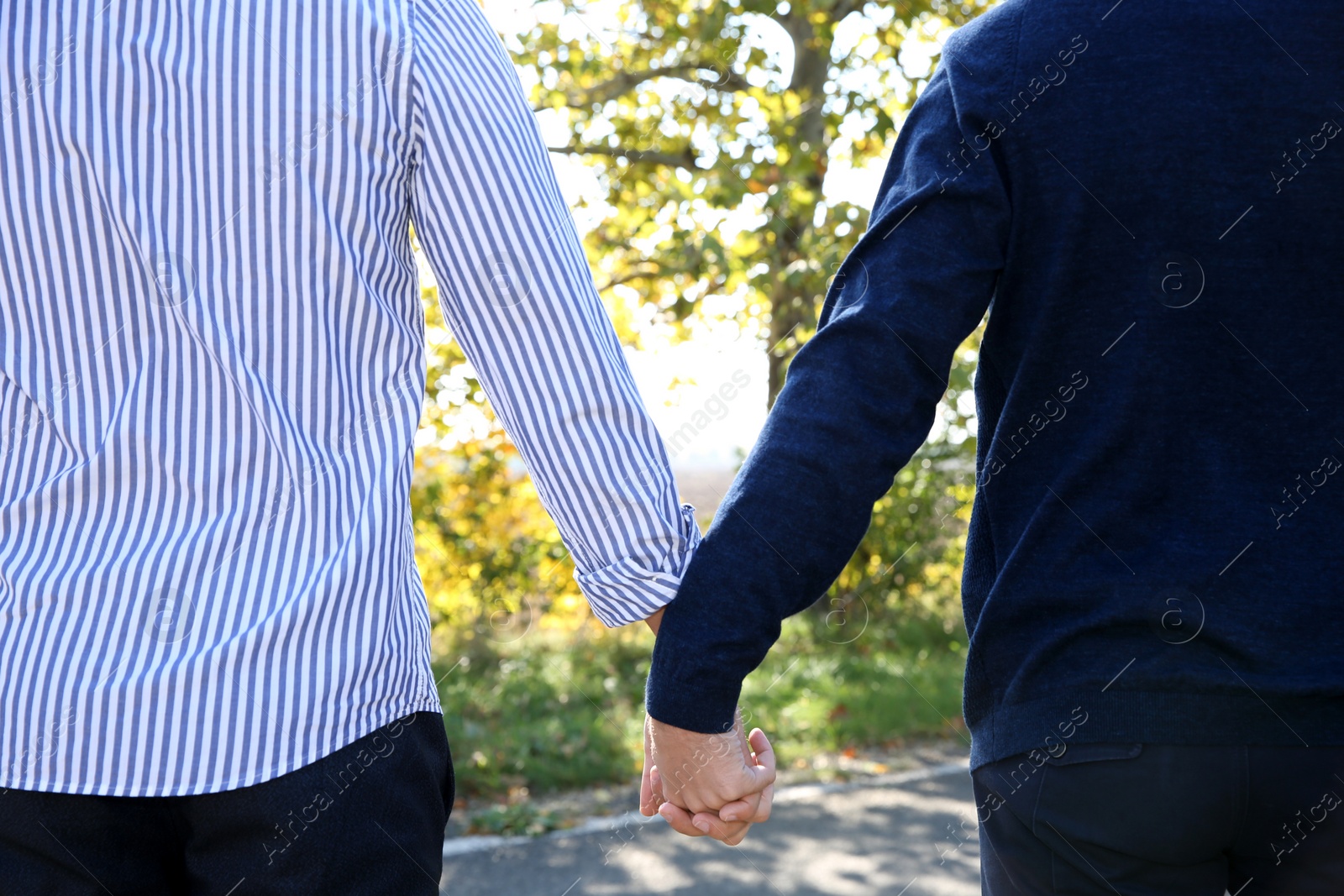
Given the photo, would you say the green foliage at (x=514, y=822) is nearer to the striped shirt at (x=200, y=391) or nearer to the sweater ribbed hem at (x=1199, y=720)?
the striped shirt at (x=200, y=391)

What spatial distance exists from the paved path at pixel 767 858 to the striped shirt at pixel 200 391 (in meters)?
2.70

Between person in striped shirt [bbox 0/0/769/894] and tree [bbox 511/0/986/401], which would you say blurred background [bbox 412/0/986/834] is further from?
person in striped shirt [bbox 0/0/769/894]

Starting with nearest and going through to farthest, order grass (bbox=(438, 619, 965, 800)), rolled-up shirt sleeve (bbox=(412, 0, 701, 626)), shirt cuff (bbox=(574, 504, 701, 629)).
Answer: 1. rolled-up shirt sleeve (bbox=(412, 0, 701, 626))
2. shirt cuff (bbox=(574, 504, 701, 629))
3. grass (bbox=(438, 619, 965, 800))

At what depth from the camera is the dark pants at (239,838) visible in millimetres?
1155

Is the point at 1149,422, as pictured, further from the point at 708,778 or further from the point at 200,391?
the point at 200,391

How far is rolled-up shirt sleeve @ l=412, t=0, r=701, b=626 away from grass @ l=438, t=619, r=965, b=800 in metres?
3.01

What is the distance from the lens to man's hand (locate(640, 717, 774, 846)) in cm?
155

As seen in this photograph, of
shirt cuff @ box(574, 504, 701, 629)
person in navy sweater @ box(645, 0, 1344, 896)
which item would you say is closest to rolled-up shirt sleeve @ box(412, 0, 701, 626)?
shirt cuff @ box(574, 504, 701, 629)

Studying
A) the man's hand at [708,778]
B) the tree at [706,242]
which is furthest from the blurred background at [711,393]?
the man's hand at [708,778]

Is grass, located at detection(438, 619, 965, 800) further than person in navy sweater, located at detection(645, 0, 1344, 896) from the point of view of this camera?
Yes

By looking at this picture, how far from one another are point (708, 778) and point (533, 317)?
0.67m

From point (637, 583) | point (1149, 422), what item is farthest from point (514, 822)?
point (1149, 422)

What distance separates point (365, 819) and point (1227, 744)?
92cm

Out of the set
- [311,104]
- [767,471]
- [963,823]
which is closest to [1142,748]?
[767,471]
